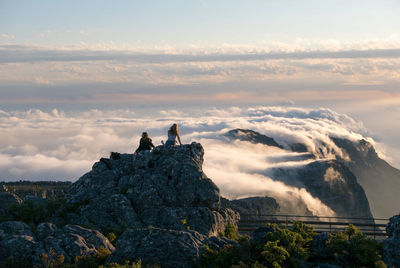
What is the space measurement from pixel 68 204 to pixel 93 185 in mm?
1790

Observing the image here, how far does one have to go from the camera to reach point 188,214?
24891 mm

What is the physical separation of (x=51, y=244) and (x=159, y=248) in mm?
4617

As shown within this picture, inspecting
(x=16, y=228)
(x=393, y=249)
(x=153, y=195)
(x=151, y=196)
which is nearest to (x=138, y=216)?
(x=151, y=196)

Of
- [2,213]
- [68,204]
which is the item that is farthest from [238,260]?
[2,213]

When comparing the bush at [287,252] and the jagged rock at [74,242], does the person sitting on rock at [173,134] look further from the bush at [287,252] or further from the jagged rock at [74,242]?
the bush at [287,252]

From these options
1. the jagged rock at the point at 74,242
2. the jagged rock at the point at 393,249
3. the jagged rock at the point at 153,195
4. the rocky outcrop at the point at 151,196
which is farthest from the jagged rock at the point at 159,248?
the jagged rock at the point at 393,249

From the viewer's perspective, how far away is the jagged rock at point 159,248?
60.5 ft

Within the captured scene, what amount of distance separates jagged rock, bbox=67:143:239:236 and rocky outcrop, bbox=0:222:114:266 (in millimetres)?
3164

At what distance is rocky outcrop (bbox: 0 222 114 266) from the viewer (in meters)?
19.7

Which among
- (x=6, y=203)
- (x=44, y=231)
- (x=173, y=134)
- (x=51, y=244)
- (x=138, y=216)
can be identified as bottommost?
(x=51, y=244)

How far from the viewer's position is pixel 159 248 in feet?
61.3

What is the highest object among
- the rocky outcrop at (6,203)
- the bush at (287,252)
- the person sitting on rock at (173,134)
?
the person sitting on rock at (173,134)

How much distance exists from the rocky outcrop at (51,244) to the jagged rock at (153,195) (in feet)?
10.4

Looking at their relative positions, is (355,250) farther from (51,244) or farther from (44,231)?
(44,231)
